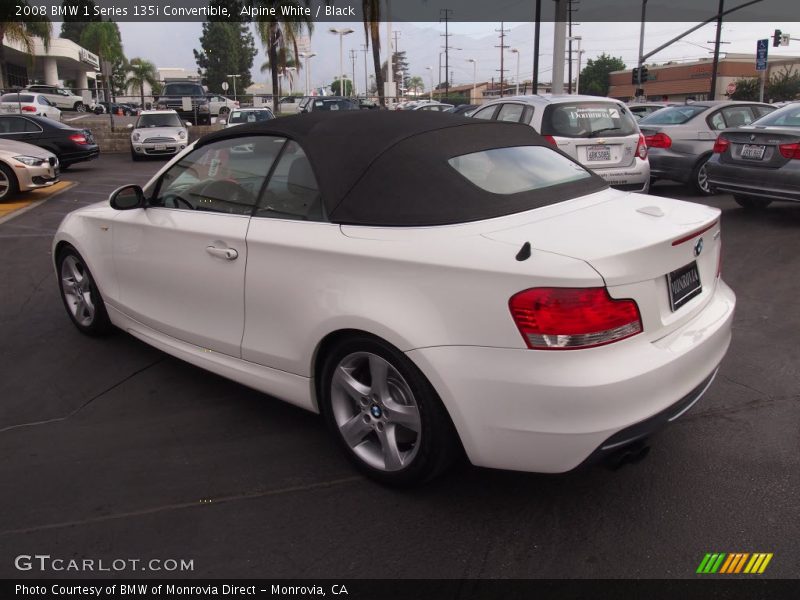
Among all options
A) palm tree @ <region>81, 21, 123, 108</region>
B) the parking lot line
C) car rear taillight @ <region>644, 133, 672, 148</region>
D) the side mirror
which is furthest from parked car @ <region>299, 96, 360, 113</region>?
palm tree @ <region>81, 21, 123, 108</region>

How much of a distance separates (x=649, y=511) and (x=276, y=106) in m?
32.2

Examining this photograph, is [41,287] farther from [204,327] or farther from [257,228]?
[257,228]

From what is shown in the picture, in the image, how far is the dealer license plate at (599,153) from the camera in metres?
8.81

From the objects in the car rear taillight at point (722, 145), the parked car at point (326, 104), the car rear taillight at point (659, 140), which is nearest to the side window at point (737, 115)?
the car rear taillight at point (659, 140)

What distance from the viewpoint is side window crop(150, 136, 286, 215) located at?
351 centimetres

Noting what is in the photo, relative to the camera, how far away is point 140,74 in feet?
270

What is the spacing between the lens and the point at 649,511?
279 centimetres

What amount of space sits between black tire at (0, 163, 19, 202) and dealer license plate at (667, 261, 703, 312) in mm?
11831

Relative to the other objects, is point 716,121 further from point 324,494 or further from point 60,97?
point 60,97

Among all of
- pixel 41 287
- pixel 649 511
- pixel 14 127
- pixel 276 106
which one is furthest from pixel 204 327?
pixel 276 106

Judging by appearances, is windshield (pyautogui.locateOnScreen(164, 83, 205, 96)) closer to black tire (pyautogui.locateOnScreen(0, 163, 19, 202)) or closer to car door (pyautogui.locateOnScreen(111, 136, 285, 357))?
black tire (pyautogui.locateOnScreen(0, 163, 19, 202))

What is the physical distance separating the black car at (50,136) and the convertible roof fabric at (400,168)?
1527cm

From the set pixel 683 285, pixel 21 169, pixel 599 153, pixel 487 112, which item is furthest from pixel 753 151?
pixel 21 169

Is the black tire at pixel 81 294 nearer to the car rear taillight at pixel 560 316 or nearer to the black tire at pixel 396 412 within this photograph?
the black tire at pixel 396 412
